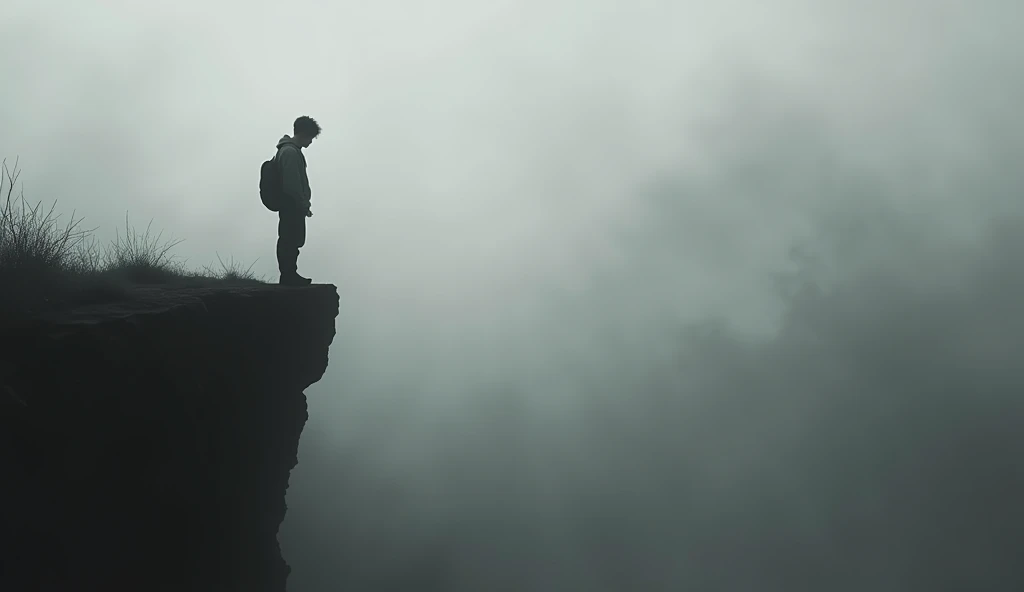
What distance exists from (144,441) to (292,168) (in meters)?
4.49

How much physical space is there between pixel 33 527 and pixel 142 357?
1393mm

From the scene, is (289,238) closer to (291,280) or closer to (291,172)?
(291,280)

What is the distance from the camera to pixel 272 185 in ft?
26.7

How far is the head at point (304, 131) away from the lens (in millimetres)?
8312

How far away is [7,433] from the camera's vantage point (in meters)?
3.08

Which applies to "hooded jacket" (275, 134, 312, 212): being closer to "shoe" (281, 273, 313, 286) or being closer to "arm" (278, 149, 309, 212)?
"arm" (278, 149, 309, 212)

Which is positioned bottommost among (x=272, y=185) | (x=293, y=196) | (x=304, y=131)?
(x=293, y=196)

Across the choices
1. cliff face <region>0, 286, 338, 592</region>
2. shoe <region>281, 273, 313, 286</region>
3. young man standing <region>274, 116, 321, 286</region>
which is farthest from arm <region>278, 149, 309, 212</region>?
cliff face <region>0, 286, 338, 592</region>

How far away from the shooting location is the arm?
795 cm

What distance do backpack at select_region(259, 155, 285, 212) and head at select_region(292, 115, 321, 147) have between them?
1.48ft

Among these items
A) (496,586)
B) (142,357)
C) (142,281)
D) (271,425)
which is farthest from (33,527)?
(496,586)

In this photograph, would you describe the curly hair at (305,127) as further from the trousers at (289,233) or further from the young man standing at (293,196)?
the trousers at (289,233)

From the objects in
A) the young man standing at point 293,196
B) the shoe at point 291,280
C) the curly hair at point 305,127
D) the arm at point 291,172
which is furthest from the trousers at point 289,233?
the curly hair at point 305,127

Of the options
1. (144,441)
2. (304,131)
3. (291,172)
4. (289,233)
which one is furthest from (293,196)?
(144,441)
